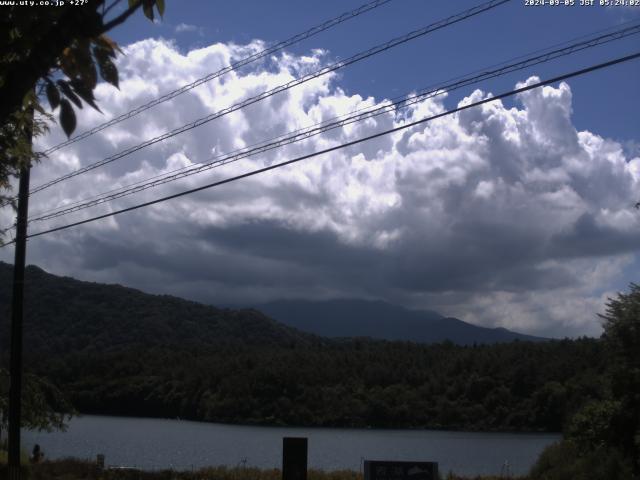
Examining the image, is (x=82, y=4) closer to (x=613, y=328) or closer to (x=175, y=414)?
(x=613, y=328)

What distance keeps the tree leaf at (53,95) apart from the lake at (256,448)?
35.1m

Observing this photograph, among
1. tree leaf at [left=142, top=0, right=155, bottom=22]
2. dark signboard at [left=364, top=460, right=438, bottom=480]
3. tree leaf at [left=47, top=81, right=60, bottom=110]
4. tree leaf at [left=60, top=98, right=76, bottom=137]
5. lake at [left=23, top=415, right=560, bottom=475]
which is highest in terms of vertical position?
tree leaf at [left=142, top=0, right=155, bottom=22]

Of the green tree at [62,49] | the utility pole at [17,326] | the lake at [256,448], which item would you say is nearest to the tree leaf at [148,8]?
the green tree at [62,49]

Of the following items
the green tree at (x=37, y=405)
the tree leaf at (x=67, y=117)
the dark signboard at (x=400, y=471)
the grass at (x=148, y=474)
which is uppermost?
the tree leaf at (x=67, y=117)

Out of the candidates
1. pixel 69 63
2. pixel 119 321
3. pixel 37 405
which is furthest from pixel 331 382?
pixel 69 63

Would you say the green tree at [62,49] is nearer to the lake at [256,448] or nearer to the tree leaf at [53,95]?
the tree leaf at [53,95]

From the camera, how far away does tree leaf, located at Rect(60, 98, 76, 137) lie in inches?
158

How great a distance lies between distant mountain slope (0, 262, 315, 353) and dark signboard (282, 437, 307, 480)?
91.9 m

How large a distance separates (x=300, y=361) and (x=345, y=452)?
52.4m

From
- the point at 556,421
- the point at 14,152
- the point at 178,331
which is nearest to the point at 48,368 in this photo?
the point at 556,421

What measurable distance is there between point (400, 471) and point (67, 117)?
9930mm

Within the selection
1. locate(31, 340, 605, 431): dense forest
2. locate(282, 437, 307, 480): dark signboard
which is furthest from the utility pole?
locate(31, 340, 605, 431): dense forest

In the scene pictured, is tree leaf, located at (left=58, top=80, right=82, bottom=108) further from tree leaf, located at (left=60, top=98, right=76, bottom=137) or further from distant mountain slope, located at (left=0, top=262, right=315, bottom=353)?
distant mountain slope, located at (left=0, top=262, right=315, bottom=353)

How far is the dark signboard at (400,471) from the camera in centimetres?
1262
